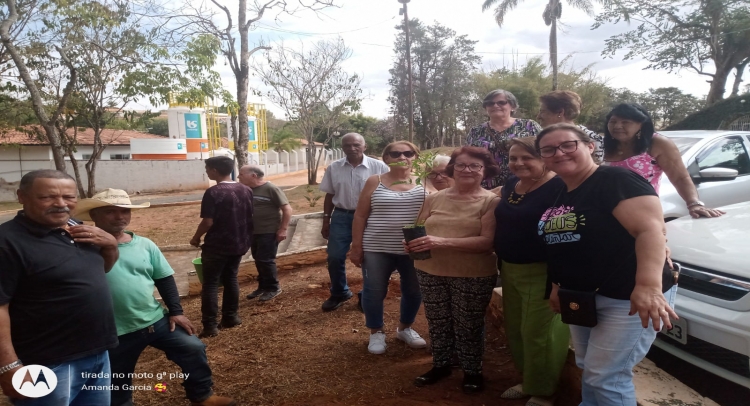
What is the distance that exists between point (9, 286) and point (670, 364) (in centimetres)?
357

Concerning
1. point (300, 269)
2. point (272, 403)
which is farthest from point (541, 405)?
point (300, 269)

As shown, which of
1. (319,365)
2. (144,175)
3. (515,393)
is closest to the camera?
(515,393)

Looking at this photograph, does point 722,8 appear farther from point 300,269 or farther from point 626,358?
point 626,358

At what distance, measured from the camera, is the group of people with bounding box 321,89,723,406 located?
1754mm

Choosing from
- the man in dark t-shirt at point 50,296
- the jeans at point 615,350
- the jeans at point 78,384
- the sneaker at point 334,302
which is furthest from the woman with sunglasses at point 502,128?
the jeans at point 78,384

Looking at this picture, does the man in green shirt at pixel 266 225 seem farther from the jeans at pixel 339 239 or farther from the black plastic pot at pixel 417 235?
the black plastic pot at pixel 417 235

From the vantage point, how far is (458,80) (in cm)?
3130

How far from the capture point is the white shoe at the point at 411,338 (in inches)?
136

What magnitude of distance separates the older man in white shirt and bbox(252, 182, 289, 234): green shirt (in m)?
0.80

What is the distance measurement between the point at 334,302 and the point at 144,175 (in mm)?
21160

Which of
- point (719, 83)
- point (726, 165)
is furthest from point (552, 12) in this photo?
point (726, 165)

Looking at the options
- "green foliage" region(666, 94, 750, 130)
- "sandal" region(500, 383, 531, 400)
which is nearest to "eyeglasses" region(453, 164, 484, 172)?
"sandal" region(500, 383, 531, 400)

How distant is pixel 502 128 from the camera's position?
362 cm

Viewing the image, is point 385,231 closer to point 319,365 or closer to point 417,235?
point 417,235
